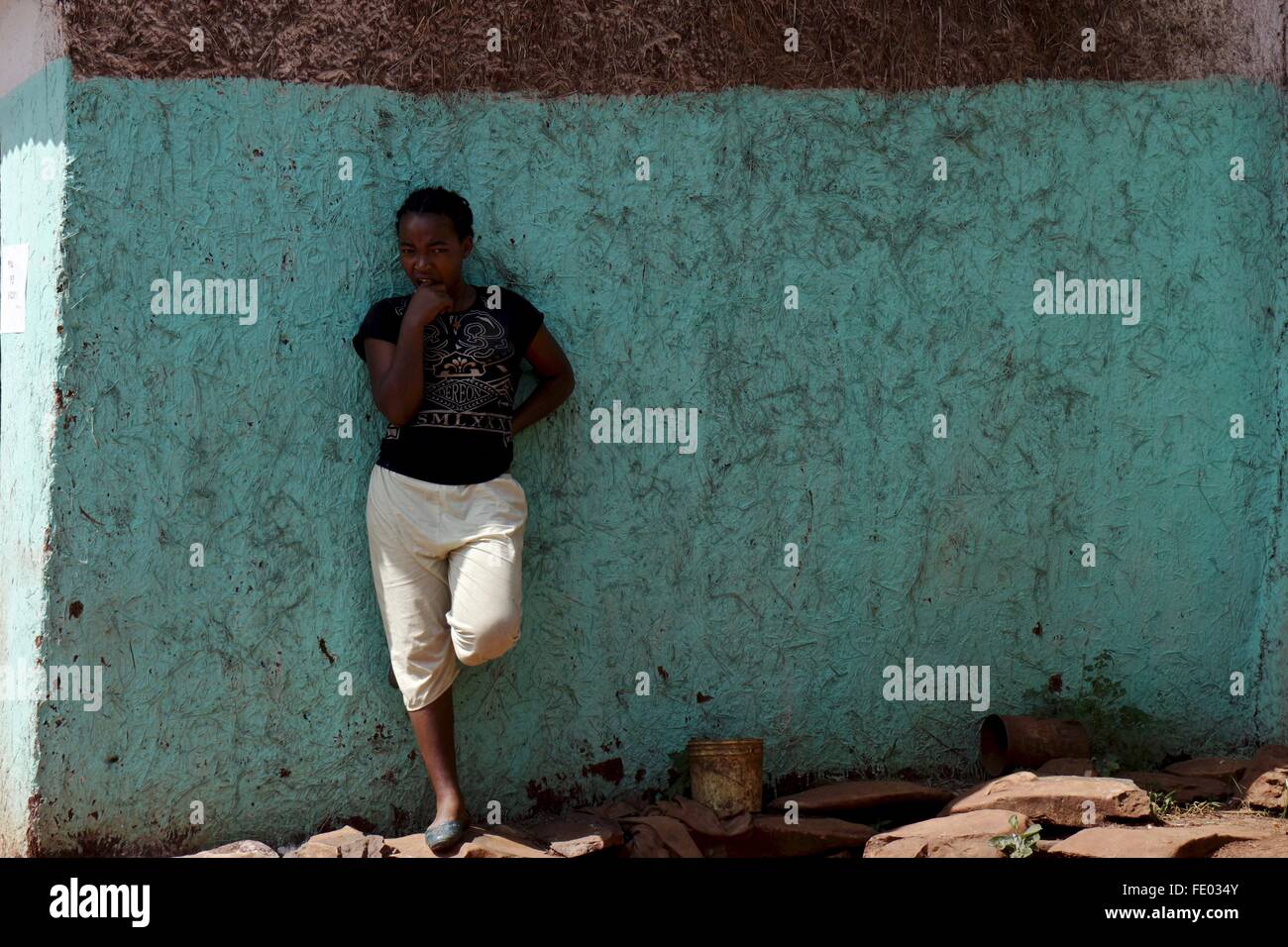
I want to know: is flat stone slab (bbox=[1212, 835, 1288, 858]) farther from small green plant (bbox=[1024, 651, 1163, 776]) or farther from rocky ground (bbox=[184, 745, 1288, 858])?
small green plant (bbox=[1024, 651, 1163, 776])

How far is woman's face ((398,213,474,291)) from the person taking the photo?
4.43m

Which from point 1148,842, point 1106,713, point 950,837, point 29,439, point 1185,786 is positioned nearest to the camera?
point 1148,842

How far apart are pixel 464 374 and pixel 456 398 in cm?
8

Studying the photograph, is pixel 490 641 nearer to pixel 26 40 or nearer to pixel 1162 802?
pixel 1162 802

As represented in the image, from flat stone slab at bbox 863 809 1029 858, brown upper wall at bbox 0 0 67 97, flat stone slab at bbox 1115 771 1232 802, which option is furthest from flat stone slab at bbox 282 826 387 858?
brown upper wall at bbox 0 0 67 97

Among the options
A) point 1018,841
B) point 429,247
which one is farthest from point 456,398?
point 1018,841

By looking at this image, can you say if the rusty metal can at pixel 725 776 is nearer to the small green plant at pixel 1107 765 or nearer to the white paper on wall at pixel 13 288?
the small green plant at pixel 1107 765

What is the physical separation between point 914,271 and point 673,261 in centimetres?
85

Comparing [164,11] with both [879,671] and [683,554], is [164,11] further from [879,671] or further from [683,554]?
[879,671]

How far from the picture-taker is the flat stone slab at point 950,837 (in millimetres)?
4223

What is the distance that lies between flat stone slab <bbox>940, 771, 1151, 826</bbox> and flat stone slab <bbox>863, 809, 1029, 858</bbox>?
0.13ft

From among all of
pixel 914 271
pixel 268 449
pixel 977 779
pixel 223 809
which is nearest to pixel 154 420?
pixel 268 449

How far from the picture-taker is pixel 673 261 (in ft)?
16.0

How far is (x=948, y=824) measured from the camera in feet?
14.4
